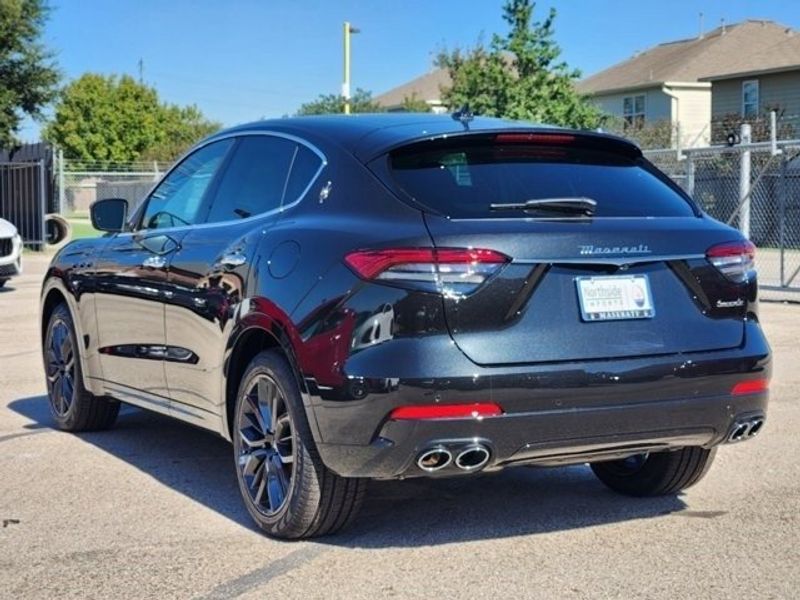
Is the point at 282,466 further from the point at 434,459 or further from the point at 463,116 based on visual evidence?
the point at 463,116

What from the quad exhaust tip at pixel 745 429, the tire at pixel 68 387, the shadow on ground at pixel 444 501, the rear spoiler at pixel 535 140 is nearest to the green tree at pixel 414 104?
the tire at pixel 68 387

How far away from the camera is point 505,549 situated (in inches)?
182

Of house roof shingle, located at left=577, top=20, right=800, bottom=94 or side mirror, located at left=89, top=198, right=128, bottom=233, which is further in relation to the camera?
house roof shingle, located at left=577, top=20, right=800, bottom=94

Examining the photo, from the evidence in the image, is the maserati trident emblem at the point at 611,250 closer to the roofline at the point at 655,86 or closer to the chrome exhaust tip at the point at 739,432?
the chrome exhaust tip at the point at 739,432

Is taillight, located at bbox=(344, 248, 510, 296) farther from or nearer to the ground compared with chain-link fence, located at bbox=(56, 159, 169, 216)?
nearer to the ground

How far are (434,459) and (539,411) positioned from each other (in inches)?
16.7

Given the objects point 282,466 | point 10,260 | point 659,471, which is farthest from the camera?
point 10,260

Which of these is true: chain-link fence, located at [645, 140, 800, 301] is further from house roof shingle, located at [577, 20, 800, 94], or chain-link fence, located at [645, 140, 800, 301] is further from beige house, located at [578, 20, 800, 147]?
house roof shingle, located at [577, 20, 800, 94]

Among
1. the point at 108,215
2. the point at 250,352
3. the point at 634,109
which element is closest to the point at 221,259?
the point at 250,352

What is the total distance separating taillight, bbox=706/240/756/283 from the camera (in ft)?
15.2

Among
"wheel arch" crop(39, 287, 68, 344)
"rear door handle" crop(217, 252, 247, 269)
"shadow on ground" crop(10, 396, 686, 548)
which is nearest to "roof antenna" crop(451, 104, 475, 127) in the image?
"rear door handle" crop(217, 252, 247, 269)

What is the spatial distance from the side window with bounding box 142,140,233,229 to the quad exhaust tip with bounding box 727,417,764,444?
2749 mm

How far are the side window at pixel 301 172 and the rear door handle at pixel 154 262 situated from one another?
0.96 metres

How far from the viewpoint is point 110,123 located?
67188 millimetres
